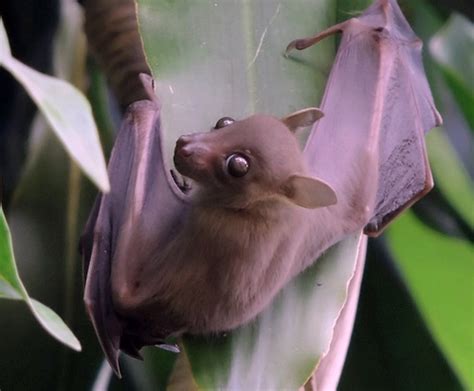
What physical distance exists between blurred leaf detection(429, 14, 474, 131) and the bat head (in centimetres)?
52

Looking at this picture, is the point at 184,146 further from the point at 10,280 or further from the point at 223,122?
the point at 10,280

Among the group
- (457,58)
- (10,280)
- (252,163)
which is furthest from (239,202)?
(457,58)

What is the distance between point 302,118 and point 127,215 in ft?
0.81

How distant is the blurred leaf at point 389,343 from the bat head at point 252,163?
1.41 feet

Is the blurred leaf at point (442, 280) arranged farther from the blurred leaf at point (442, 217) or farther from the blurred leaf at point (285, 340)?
the blurred leaf at point (285, 340)

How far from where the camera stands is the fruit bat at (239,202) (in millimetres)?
897

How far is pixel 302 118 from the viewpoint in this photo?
89cm

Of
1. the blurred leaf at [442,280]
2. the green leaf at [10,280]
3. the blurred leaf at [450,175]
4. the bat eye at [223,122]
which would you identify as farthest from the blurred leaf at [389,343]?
the green leaf at [10,280]

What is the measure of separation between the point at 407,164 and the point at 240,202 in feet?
0.83

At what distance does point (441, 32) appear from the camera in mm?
1389

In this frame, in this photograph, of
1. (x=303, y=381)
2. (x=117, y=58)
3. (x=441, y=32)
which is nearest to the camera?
(x=303, y=381)

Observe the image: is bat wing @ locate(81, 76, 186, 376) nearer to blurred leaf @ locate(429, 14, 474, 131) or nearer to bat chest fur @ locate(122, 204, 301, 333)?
bat chest fur @ locate(122, 204, 301, 333)

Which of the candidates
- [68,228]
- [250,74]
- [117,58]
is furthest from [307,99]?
[68,228]

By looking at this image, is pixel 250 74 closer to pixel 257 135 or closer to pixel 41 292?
pixel 257 135
